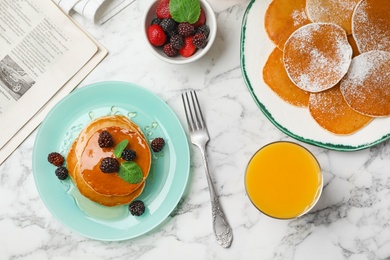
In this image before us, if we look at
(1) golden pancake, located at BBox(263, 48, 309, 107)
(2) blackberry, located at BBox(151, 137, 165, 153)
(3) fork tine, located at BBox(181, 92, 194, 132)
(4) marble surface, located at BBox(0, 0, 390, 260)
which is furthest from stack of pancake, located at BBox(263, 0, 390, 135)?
(2) blackberry, located at BBox(151, 137, 165, 153)

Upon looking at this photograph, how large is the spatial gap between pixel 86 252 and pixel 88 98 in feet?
1.41

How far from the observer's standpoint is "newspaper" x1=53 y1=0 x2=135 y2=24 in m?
1.55

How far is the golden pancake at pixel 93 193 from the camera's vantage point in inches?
58.5

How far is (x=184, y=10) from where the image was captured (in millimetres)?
1432

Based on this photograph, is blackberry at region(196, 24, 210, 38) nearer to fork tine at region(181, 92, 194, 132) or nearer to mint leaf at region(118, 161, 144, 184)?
fork tine at region(181, 92, 194, 132)

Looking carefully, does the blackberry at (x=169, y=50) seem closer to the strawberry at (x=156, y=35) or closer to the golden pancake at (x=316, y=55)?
the strawberry at (x=156, y=35)

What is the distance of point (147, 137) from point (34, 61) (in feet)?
1.27

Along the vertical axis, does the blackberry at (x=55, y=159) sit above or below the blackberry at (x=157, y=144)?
above

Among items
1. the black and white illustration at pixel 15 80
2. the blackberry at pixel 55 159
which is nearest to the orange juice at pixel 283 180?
the blackberry at pixel 55 159

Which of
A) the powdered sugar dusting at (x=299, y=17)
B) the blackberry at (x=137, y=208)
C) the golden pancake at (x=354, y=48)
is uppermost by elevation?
the powdered sugar dusting at (x=299, y=17)

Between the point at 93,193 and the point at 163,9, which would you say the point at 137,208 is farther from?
the point at 163,9

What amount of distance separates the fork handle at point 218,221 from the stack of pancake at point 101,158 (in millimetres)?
167

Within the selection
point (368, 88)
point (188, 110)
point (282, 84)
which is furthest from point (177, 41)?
point (368, 88)

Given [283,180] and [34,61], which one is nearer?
[283,180]
